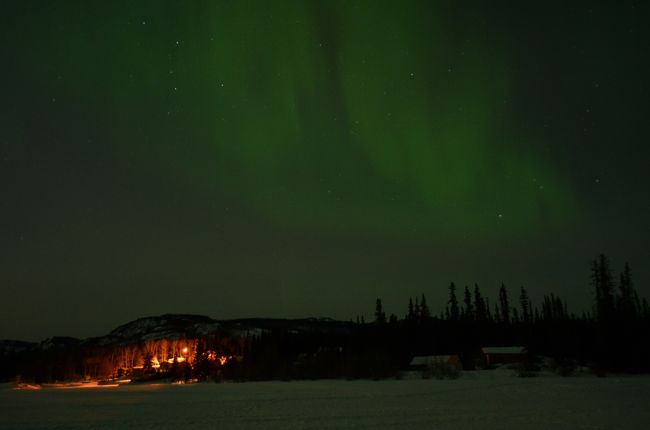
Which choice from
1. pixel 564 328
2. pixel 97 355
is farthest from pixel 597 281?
pixel 97 355

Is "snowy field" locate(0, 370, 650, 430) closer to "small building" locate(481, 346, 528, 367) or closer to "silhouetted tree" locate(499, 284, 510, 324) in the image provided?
"small building" locate(481, 346, 528, 367)

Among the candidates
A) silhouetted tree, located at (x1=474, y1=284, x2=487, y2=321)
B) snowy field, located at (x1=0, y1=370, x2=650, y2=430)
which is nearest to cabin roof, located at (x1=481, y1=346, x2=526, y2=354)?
silhouetted tree, located at (x1=474, y1=284, x2=487, y2=321)

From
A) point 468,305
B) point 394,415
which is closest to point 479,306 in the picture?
point 468,305

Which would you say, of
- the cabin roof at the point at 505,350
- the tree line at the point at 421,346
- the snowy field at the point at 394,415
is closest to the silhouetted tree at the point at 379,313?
the tree line at the point at 421,346

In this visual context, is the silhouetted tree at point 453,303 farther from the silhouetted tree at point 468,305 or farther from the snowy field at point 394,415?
the snowy field at point 394,415

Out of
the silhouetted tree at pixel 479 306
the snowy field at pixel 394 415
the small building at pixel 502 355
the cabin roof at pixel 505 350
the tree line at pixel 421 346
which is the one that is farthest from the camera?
the silhouetted tree at pixel 479 306

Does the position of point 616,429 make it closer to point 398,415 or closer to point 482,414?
point 482,414

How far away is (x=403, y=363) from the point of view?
312 feet

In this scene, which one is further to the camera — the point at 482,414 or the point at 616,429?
the point at 482,414

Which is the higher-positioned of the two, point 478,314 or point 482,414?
point 478,314

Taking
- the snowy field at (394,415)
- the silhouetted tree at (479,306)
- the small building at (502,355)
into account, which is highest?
the silhouetted tree at (479,306)

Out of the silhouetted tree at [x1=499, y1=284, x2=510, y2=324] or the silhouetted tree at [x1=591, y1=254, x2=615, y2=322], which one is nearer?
the silhouetted tree at [x1=591, y1=254, x2=615, y2=322]

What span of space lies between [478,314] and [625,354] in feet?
217

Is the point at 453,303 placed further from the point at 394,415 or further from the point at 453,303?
the point at 394,415
